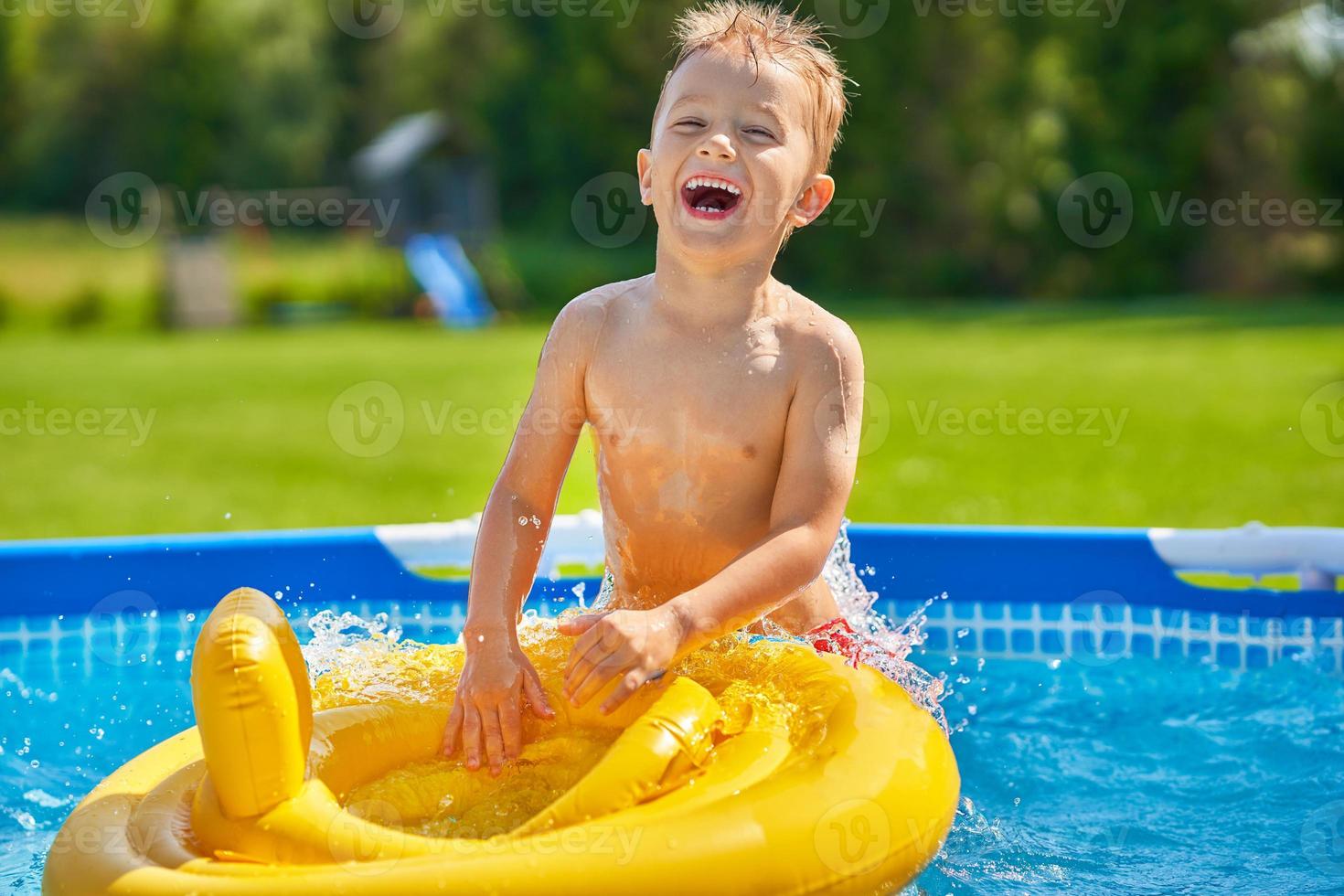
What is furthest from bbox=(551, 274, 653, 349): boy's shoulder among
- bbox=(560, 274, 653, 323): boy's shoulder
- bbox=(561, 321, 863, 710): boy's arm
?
bbox=(561, 321, 863, 710): boy's arm

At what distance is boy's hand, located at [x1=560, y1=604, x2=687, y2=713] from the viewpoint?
2.15 meters

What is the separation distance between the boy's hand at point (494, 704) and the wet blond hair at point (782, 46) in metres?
1.09

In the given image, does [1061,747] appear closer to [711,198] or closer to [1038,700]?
[1038,700]

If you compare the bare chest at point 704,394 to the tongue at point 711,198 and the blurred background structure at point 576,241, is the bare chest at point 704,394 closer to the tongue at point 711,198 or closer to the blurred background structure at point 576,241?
the tongue at point 711,198

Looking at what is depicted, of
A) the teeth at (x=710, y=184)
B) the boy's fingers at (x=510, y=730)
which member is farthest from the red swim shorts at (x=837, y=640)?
the teeth at (x=710, y=184)

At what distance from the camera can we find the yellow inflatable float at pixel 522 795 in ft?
6.23

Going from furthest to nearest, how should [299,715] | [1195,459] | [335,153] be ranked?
[335,153] < [1195,459] < [299,715]

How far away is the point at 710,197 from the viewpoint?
259 centimetres

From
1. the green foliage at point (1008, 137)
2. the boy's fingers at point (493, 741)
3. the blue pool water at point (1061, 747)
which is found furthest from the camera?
the green foliage at point (1008, 137)

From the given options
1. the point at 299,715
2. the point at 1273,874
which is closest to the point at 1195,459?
the point at 1273,874

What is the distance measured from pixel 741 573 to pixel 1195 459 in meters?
5.56

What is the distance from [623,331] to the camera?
273cm

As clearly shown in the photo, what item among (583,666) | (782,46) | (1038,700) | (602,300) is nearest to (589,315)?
(602,300)

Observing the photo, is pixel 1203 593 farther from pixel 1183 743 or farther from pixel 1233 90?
pixel 1233 90
